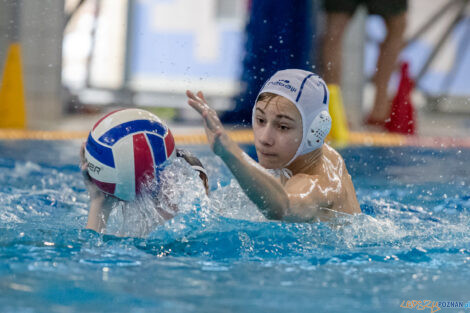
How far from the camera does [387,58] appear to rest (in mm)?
7340

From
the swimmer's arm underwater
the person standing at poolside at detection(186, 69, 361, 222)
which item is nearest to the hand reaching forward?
the swimmer's arm underwater

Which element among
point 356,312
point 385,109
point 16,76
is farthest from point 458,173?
point 16,76

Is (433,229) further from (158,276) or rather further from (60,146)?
(60,146)

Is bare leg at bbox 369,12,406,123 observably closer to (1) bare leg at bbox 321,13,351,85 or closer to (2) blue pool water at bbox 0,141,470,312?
(1) bare leg at bbox 321,13,351,85

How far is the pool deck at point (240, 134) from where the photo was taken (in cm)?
671

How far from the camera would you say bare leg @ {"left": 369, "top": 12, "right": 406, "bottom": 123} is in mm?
7168

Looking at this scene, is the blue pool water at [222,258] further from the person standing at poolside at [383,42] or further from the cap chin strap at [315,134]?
the person standing at poolside at [383,42]

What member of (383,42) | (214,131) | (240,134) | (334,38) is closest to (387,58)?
(383,42)

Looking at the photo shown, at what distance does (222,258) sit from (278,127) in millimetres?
621

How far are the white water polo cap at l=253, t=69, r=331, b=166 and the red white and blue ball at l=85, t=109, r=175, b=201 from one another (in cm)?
53

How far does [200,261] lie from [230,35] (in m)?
10.0

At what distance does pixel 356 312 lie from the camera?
6.27ft

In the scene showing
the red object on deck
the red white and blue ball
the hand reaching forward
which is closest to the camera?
the hand reaching forward

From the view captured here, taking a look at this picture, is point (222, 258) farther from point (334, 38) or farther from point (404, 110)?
point (404, 110)
